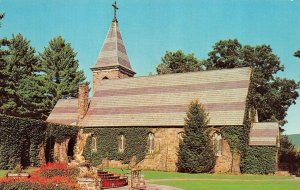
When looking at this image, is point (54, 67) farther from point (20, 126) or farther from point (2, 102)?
point (20, 126)

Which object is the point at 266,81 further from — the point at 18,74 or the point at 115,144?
the point at 18,74

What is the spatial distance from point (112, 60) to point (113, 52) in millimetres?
1385

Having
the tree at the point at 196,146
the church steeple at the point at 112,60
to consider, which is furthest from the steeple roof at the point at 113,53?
the tree at the point at 196,146

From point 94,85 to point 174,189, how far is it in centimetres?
3604

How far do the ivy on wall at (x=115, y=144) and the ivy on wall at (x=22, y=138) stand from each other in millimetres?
4766

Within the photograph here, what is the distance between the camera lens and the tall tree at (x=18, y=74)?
62875mm

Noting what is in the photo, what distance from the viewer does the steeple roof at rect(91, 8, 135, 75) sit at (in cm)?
5569

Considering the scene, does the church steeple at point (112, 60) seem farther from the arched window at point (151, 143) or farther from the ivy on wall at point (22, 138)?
the arched window at point (151, 143)

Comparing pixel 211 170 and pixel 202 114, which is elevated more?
pixel 202 114

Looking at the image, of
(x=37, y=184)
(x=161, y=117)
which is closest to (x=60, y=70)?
(x=161, y=117)

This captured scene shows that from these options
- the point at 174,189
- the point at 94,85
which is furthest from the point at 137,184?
the point at 94,85

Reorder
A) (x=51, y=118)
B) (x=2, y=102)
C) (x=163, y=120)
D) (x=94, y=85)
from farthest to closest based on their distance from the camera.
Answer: (x=2, y=102)
(x=94, y=85)
(x=51, y=118)
(x=163, y=120)

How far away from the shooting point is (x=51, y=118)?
165 ft

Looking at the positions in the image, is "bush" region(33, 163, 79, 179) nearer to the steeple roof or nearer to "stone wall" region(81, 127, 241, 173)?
"stone wall" region(81, 127, 241, 173)
